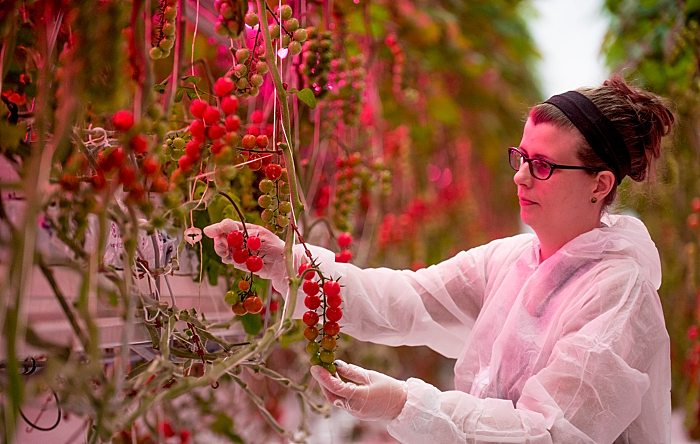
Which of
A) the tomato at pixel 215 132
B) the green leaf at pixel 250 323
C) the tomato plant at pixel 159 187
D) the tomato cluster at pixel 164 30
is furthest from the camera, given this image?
the green leaf at pixel 250 323

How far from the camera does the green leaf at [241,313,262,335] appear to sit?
3.12ft

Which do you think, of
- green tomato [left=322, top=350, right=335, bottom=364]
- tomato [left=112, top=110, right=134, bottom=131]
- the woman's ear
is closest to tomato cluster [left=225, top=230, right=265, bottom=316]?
green tomato [left=322, top=350, right=335, bottom=364]

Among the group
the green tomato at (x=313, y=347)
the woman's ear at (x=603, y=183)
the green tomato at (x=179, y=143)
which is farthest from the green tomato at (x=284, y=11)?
the woman's ear at (x=603, y=183)

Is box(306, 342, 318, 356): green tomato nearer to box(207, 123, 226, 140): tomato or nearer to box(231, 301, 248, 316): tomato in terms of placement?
box(231, 301, 248, 316): tomato

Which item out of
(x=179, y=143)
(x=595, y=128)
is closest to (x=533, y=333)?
(x=595, y=128)

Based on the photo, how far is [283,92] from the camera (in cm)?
76

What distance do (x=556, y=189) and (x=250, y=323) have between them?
558 mm

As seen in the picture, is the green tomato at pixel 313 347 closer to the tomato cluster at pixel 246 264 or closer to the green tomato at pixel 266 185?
the tomato cluster at pixel 246 264

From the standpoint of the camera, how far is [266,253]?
914mm

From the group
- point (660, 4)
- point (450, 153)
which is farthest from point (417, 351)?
point (660, 4)

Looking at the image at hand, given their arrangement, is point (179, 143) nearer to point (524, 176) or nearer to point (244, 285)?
point (244, 285)

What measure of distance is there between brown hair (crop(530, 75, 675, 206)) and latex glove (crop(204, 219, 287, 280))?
50 centimetres

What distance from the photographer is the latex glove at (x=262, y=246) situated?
847mm

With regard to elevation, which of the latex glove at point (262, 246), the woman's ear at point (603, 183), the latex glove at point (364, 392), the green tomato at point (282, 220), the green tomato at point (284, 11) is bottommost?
the latex glove at point (364, 392)
